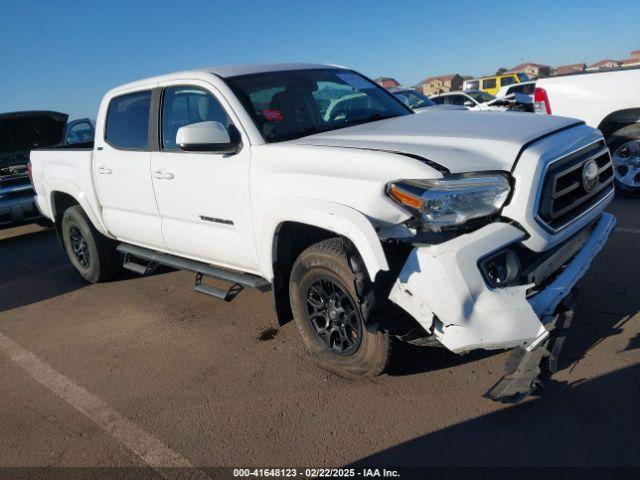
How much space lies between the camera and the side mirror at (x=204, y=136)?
3551 millimetres

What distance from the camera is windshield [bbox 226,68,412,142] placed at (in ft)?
12.7

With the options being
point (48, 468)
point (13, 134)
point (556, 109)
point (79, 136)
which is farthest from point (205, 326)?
point (79, 136)

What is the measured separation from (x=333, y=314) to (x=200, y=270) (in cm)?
145

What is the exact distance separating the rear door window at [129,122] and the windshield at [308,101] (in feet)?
3.50

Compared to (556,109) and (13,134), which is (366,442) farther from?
(13,134)

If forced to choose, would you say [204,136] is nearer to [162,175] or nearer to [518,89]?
[162,175]

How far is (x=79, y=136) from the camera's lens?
11.3 metres

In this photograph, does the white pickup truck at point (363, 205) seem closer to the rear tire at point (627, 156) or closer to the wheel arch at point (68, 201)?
the wheel arch at point (68, 201)

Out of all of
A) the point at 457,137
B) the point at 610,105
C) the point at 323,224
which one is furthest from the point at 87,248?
the point at 610,105

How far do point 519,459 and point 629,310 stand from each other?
184cm

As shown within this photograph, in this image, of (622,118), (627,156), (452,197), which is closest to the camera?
(452,197)

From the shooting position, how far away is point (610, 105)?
6656mm

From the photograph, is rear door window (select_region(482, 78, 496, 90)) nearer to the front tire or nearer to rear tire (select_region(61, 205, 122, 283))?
rear tire (select_region(61, 205, 122, 283))

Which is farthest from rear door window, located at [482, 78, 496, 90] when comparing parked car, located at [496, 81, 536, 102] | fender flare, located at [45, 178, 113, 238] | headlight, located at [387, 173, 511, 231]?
headlight, located at [387, 173, 511, 231]
